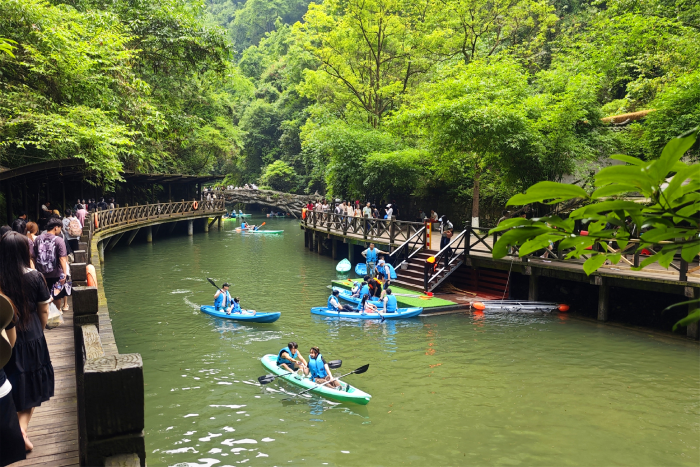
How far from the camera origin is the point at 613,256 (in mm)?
1665

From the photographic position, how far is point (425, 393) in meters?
9.98

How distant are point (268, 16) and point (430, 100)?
8400 cm

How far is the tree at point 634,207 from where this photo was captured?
1.28 meters

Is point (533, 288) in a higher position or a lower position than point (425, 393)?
higher

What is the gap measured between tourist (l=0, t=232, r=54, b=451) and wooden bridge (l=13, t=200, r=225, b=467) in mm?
304

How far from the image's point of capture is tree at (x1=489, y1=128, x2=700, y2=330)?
1.28m

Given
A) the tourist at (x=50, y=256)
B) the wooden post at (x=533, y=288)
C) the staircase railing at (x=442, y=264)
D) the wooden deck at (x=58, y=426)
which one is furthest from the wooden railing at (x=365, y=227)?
the wooden deck at (x=58, y=426)

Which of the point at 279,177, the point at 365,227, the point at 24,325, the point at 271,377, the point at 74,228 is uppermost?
the point at 279,177

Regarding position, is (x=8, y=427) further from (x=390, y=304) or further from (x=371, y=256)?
(x=371, y=256)

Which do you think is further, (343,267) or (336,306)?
(343,267)

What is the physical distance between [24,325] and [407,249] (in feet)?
56.6

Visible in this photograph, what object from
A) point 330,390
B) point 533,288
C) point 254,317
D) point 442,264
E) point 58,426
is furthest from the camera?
point 442,264

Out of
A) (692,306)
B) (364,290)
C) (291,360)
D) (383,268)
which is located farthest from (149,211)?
(692,306)

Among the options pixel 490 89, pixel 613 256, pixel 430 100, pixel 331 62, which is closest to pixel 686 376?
pixel 613 256
